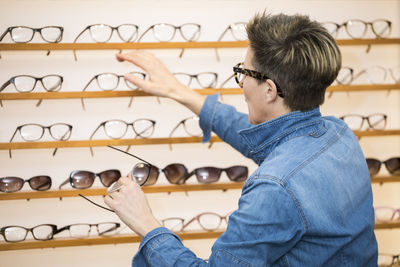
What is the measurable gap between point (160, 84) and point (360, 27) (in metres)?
1.36

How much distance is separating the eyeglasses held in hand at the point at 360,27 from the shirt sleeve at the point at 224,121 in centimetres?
105

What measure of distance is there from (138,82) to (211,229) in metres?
0.97

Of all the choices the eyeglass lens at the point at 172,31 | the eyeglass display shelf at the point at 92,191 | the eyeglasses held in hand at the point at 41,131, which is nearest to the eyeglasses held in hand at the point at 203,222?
the eyeglass display shelf at the point at 92,191

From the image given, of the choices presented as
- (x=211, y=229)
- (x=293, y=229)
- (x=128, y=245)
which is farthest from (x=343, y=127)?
(x=128, y=245)

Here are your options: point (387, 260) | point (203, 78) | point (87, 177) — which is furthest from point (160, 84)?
point (387, 260)

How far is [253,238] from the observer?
834mm

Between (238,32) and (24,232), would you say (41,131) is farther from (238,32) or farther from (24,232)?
(238,32)

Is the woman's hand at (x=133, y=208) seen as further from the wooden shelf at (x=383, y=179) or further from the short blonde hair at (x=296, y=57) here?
the wooden shelf at (x=383, y=179)

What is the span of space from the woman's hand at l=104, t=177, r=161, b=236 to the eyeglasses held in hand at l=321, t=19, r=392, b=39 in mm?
1651

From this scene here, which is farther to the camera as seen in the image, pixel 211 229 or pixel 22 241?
pixel 211 229

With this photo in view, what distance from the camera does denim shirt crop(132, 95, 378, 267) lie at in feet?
2.73

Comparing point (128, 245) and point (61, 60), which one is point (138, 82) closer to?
point (61, 60)

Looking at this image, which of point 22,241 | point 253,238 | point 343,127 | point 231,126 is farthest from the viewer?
point 22,241

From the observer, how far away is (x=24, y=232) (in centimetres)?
194
